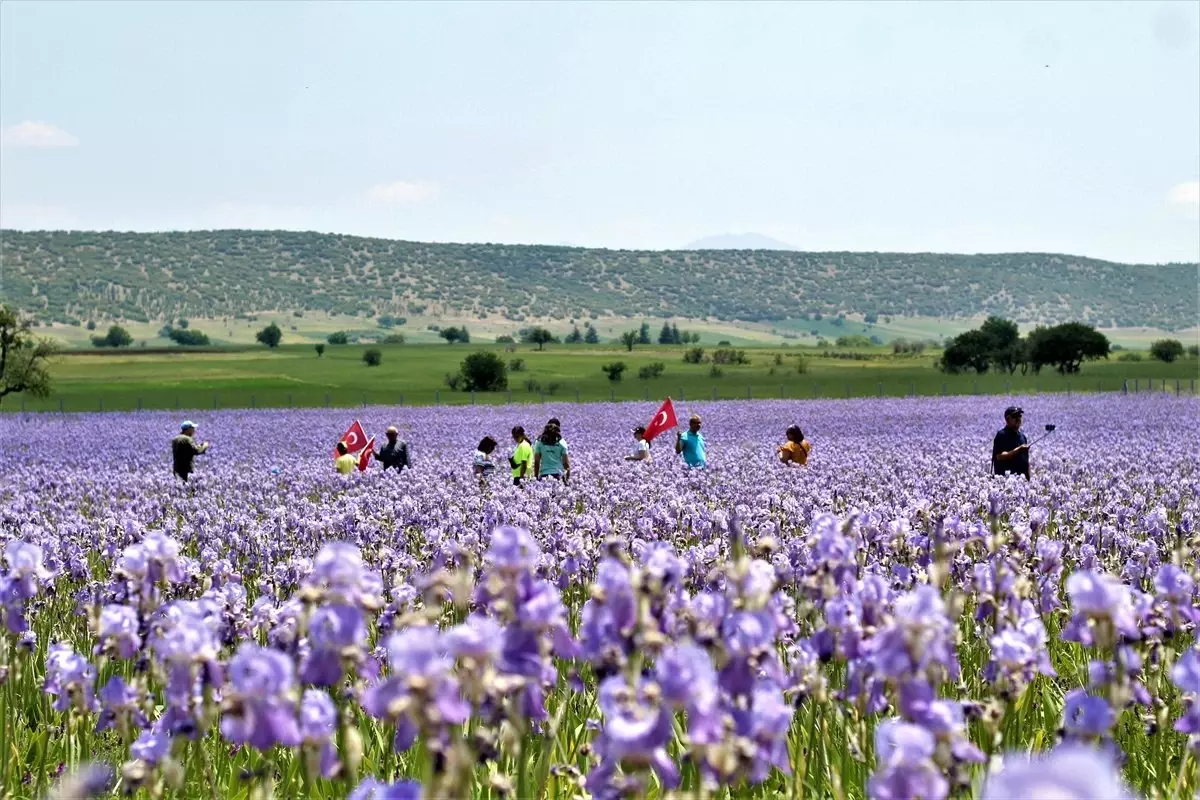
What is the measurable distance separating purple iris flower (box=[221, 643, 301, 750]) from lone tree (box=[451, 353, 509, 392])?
189ft

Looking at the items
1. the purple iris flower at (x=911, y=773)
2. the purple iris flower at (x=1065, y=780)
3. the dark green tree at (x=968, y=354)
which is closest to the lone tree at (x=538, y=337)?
the dark green tree at (x=968, y=354)

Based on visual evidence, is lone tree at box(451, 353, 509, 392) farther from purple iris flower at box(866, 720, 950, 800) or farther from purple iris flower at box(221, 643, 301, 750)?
purple iris flower at box(866, 720, 950, 800)

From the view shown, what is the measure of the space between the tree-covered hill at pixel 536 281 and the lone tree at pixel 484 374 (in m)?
94.3

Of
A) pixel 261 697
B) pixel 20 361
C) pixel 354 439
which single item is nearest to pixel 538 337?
pixel 20 361

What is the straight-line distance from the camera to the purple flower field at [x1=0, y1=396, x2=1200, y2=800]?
2020 millimetres

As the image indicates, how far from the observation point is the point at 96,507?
11.9 metres

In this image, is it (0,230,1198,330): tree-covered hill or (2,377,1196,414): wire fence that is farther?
(0,230,1198,330): tree-covered hill

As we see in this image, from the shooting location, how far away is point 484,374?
60000mm

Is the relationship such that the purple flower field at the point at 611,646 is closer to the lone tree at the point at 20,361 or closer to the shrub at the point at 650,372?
the lone tree at the point at 20,361

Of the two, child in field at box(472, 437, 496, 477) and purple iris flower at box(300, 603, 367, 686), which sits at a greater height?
purple iris flower at box(300, 603, 367, 686)

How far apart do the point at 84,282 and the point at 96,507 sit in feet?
493

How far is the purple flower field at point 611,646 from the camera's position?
202 centimetres

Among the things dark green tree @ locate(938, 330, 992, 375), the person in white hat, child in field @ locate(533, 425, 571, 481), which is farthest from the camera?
dark green tree @ locate(938, 330, 992, 375)

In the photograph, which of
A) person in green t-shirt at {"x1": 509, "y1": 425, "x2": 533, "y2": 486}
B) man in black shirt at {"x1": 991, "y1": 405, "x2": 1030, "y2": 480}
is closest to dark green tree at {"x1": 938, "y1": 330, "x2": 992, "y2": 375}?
man in black shirt at {"x1": 991, "y1": 405, "x2": 1030, "y2": 480}
